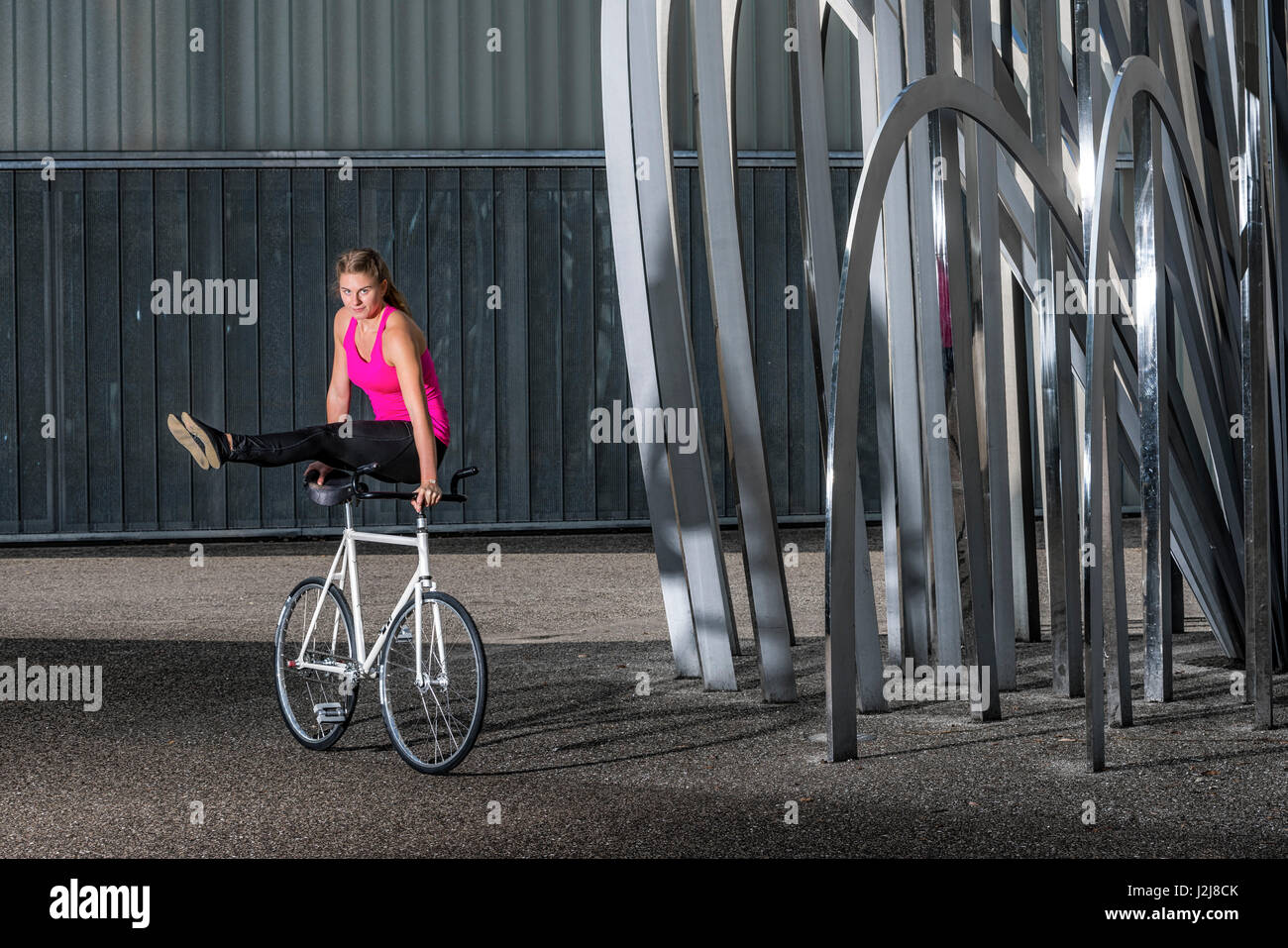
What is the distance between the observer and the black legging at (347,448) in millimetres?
5680

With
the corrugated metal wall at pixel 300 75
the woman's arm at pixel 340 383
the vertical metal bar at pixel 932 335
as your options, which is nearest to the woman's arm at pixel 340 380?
the woman's arm at pixel 340 383

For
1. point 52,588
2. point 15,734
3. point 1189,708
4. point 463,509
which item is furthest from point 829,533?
point 463,509

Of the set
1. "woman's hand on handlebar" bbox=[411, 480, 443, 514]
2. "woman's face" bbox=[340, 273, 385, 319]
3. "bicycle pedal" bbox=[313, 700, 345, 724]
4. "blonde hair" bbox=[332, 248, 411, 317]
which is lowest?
"bicycle pedal" bbox=[313, 700, 345, 724]

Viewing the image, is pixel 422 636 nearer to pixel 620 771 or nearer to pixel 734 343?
pixel 620 771

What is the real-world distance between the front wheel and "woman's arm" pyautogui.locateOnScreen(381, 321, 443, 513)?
453 millimetres

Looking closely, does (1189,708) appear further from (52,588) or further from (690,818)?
(52,588)

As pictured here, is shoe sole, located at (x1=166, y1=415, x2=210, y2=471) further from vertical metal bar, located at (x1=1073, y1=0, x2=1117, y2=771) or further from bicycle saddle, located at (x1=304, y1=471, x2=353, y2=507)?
vertical metal bar, located at (x1=1073, y1=0, x2=1117, y2=771)

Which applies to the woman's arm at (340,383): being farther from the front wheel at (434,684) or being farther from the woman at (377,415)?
the front wheel at (434,684)

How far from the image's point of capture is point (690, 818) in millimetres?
5184

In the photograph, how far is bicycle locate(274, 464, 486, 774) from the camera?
5.59 m

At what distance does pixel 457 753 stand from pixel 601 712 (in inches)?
53.7

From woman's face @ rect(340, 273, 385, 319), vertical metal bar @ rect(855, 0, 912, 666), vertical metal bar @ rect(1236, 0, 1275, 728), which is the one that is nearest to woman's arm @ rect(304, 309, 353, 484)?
woman's face @ rect(340, 273, 385, 319)

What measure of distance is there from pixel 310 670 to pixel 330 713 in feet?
1.08

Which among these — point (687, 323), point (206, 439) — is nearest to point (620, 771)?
point (206, 439)
